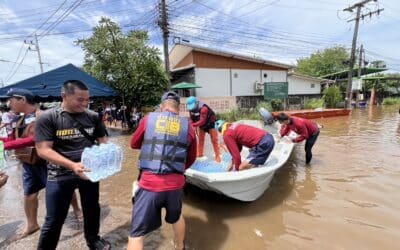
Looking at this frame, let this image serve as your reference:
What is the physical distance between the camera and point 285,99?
779 inches

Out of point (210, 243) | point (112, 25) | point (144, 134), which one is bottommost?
point (210, 243)

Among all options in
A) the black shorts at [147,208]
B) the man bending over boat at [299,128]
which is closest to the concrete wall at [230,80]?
the man bending over boat at [299,128]

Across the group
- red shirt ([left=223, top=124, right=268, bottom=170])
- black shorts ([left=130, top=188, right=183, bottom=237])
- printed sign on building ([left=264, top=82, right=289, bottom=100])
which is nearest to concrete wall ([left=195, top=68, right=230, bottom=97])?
printed sign on building ([left=264, top=82, right=289, bottom=100])

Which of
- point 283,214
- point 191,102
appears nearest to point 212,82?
point 191,102

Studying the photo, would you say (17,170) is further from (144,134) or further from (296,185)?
(296,185)

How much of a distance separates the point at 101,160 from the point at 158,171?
606 mm

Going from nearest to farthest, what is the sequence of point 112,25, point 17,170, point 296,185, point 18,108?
point 18,108 < point 296,185 < point 17,170 < point 112,25

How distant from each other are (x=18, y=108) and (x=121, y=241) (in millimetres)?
1998

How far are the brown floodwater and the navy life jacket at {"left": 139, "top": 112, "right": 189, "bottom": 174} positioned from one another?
4.58 feet

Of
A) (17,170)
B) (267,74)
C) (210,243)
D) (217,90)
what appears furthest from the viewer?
(267,74)

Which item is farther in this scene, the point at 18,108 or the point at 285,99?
the point at 285,99

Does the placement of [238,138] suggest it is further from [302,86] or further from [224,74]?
[302,86]

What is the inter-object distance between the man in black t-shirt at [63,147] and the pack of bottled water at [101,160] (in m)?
0.09

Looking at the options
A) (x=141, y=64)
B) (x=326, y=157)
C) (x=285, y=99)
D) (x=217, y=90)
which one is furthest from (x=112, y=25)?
(x=285, y=99)
